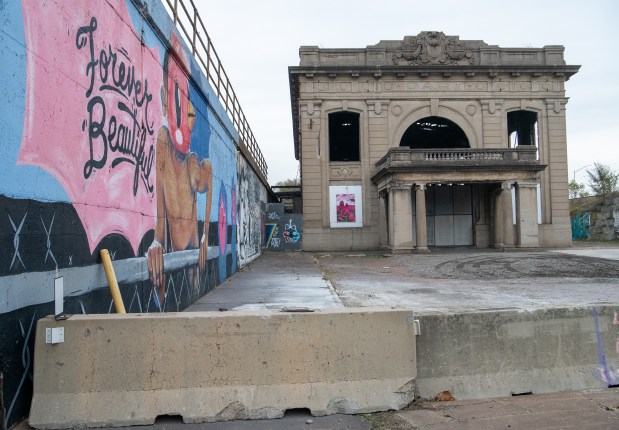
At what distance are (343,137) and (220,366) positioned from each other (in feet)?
109

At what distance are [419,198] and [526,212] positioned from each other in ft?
19.2

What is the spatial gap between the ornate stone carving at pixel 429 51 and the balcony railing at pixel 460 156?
7.48 metres

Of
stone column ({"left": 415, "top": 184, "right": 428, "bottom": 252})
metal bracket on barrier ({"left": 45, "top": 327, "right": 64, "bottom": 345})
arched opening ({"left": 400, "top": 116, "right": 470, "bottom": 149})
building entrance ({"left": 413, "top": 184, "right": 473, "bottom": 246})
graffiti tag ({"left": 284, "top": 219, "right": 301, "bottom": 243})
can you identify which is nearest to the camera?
metal bracket on barrier ({"left": 45, "top": 327, "right": 64, "bottom": 345})

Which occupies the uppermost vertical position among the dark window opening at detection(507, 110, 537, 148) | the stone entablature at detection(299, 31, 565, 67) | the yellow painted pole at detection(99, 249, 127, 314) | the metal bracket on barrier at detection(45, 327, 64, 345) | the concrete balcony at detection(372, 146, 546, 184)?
the stone entablature at detection(299, 31, 565, 67)

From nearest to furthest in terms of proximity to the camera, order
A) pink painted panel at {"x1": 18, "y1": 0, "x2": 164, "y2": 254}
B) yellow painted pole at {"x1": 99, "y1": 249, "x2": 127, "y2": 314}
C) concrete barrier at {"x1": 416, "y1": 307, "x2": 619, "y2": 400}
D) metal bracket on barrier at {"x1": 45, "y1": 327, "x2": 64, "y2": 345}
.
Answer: metal bracket on barrier at {"x1": 45, "y1": 327, "x2": 64, "y2": 345}, pink painted panel at {"x1": 18, "y1": 0, "x2": 164, "y2": 254}, concrete barrier at {"x1": 416, "y1": 307, "x2": 619, "y2": 400}, yellow painted pole at {"x1": 99, "y1": 249, "x2": 127, "y2": 314}

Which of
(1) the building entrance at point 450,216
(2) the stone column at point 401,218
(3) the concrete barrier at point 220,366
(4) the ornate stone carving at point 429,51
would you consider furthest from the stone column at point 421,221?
(3) the concrete barrier at point 220,366

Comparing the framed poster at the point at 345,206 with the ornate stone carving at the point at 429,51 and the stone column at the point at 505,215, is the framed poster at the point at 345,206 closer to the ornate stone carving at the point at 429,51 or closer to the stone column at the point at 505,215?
the stone column at the point at 505,215

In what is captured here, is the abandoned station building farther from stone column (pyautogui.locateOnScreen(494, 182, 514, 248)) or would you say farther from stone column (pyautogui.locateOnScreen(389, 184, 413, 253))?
stone column (pyautogui.locateOnScreen(389, 184, 413, 253))

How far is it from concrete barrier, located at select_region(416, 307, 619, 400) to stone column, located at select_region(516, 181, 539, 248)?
21.3 m

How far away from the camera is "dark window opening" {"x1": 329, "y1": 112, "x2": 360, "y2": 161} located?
105 ft

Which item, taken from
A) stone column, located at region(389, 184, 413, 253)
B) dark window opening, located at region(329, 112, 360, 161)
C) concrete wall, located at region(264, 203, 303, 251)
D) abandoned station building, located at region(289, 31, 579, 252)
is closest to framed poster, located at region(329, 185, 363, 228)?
abandoned station building, located at region(289, 31, 579, 252)

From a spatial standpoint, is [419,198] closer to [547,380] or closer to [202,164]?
[202,164]

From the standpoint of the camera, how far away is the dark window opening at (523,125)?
3159 centimetres

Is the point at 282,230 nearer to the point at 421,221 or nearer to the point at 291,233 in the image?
the point at 291,233
